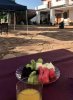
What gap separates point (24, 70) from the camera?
7.04ft

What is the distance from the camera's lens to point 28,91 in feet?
5.70

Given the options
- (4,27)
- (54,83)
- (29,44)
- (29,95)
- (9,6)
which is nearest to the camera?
(29,95)

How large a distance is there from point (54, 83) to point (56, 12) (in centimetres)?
3553

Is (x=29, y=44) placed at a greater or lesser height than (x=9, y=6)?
lesser

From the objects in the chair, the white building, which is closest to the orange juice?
the chair

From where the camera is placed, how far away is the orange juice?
1696mm

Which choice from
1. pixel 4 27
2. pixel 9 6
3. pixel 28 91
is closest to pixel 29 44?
pixel 9 6

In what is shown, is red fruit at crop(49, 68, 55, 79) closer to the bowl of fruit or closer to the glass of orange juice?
the bowl of fruit

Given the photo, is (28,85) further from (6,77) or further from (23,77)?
(6,77)

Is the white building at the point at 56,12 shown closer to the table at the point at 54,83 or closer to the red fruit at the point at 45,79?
the table at the point at 54,83

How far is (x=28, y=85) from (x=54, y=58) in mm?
1136

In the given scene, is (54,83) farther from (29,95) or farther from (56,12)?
(56,12)

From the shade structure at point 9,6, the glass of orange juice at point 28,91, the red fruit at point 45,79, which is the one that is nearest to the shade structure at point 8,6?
the shade structure at point 9,6

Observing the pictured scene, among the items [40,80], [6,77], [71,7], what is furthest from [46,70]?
[71,7]
